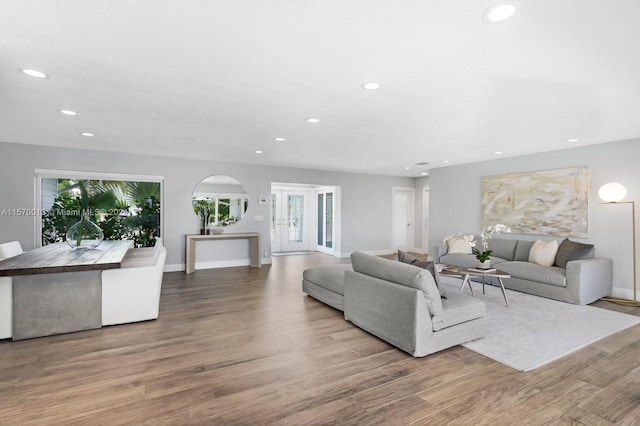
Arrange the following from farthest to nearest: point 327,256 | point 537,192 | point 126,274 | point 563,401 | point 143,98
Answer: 1. point 327,256
2. point 537,192
3. point 126,274
4. point 143,98
5. point 563,401

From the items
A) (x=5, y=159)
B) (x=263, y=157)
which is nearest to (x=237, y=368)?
(x=263, y=157)

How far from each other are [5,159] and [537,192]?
9051mm

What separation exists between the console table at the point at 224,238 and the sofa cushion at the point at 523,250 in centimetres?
506

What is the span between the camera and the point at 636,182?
4.57 metres

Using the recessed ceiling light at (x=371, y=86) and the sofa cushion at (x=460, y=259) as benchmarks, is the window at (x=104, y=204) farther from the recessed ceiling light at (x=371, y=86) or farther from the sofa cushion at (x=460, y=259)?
the sofa cushion at (x=460, y=259)

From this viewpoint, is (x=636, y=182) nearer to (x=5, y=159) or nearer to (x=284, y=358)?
(x=284, y=358)

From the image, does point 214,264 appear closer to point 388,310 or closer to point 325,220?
point 325,220

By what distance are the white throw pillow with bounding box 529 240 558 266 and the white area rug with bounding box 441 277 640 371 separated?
702 millimetres

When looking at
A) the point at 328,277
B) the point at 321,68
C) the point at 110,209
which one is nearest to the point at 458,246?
the point at 328,277

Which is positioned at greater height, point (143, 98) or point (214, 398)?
point (143, 98)

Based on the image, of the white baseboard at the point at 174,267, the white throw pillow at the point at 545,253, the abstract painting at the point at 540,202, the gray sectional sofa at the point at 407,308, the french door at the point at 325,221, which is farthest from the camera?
the french door at the point at 325,221

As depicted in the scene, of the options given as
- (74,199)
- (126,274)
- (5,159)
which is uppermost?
(5,159)

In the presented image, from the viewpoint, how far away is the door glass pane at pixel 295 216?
9969 mm

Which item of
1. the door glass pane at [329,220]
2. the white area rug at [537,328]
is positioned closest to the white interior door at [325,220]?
the door glass pane at [329,220]
